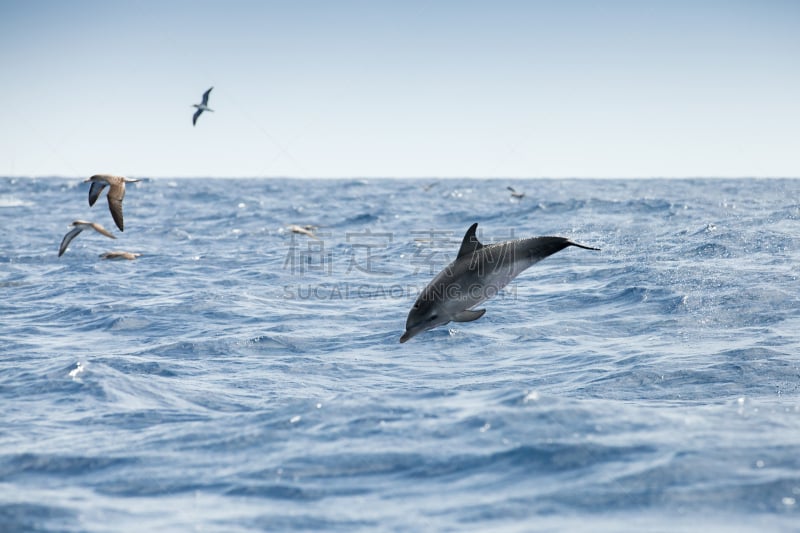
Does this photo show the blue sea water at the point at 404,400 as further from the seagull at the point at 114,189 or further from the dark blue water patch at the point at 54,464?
the seagull at the point at 114,189

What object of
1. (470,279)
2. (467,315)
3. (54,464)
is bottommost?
(54,464)

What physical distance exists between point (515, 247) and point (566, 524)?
3.58 m

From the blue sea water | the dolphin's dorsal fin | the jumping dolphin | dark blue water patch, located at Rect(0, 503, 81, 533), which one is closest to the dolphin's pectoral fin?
the jumping dolphin

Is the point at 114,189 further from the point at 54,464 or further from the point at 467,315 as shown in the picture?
the point at 467,315

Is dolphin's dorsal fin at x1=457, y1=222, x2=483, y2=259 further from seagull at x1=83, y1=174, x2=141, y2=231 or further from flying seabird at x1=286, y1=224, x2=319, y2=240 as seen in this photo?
flying seabird at x1=286, y1=224, x2=319, y2=240

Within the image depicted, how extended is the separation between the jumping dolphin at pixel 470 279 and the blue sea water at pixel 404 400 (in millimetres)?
910

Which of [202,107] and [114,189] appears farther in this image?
[202,107]

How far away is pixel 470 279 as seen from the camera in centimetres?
773

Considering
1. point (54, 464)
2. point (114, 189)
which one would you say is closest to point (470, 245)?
point (54, 464)

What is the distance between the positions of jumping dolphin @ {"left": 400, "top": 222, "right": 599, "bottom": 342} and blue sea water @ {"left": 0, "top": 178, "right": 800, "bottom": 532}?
2.98 ft

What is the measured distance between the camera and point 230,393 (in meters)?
8.93

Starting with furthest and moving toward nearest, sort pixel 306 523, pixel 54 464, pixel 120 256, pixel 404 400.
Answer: pixel 120 256 < pixel 404 400 < pixel 54 464 < pixel 306 523

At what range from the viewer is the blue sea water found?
5.32 metres

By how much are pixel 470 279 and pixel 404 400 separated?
145cm
